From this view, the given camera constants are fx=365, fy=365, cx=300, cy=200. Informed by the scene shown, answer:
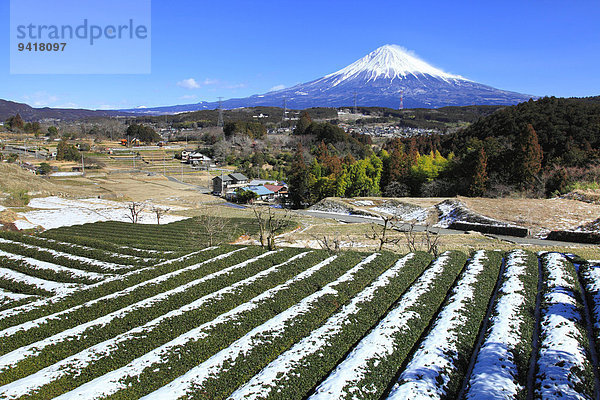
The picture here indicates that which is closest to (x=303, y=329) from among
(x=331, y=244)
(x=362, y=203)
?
(x=331, y=244)

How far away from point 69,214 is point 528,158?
134ft

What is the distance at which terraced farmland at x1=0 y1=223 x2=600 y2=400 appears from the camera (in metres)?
6.27

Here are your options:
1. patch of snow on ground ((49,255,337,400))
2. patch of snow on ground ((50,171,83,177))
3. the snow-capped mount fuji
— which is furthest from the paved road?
the snow-capped mount fuji

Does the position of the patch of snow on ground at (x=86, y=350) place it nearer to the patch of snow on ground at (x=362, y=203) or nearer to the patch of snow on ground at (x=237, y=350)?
the patch of snow on ground at (x=237, y=350)

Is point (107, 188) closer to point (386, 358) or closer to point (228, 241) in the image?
point (228, 241)

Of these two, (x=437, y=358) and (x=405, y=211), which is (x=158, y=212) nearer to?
(x=405, y=211)

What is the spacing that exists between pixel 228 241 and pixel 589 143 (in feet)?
123

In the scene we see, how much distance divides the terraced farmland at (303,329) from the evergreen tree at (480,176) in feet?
83.2

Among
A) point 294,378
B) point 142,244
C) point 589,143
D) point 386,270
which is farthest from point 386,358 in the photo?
point 589,143

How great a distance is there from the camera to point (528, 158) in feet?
114

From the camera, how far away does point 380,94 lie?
177625mm

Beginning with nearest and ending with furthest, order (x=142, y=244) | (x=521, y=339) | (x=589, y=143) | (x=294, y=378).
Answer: (x=294, y=378) → (x=521, y=339) → (x=142, y=244) → (x=589, y=143)

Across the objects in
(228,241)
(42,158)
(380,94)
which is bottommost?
(228,241)

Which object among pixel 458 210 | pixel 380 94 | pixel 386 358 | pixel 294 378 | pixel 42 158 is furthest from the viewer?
pixel 380 94
